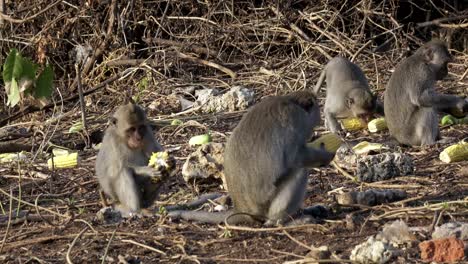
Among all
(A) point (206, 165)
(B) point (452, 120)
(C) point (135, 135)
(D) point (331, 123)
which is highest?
(C) point (135, 135)

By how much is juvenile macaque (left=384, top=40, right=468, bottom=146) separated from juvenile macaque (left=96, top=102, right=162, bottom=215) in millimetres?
3169

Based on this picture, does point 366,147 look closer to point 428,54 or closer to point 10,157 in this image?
point 428,54

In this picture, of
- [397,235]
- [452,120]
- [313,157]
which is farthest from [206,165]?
[452,120]

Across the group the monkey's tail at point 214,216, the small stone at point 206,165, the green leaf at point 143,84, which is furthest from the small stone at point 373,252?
the green leaf at point 143,84

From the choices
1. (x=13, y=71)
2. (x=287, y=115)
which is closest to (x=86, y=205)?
(x=13, y=71)

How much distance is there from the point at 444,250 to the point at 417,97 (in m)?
4.65

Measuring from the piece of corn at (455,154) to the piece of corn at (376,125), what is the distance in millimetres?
2034

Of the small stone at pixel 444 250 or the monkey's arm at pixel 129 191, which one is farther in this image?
the monkey's arm at pixel 129 191

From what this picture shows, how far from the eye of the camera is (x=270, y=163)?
22.5 feet

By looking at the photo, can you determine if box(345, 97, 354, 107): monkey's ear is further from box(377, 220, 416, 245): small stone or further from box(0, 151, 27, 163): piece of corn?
box(377, 220, 416, 245): small stone

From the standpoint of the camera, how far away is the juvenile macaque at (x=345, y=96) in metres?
11.1

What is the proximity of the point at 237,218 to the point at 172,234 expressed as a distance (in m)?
→ 0.46

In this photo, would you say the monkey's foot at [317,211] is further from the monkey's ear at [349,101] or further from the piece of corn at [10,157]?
the piece of corn at [10,157]

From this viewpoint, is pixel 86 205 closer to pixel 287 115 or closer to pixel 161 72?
pixel 287 115
